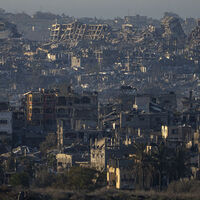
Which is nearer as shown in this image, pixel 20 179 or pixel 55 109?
pixel 20 179

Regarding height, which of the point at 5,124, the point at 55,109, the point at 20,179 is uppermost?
the point at 55,109

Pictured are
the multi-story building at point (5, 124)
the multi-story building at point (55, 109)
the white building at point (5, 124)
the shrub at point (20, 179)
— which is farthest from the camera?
the multi-story building at point (55, 109)

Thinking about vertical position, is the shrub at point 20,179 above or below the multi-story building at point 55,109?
below

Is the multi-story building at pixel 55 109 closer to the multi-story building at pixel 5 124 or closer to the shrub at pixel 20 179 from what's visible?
the multi-story building at pixel 5 124

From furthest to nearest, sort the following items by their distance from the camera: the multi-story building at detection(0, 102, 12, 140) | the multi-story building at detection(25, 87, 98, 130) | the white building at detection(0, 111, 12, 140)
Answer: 1. the multi-story building at detection(25, 87, 98, 130)
2. the white building at detection(0, 111, 12, 140)
3. the multi-story building at detection(0, 102, 12, 140)

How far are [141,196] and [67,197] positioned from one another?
259cm

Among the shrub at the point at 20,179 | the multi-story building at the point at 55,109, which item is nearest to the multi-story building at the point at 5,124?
the multi-story building at the point at 55,109

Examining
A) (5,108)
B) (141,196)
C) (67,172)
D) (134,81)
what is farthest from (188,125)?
(134,81)

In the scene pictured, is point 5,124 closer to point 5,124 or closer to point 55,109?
point 5,124

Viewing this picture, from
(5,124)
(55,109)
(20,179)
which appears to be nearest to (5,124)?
(5,124)

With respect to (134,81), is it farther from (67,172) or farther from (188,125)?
(67,172)

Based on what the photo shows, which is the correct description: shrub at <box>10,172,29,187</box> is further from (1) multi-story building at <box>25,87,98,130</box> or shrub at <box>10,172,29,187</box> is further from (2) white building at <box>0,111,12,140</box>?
(1) multi-story building at <box>25,87,98,130</box>

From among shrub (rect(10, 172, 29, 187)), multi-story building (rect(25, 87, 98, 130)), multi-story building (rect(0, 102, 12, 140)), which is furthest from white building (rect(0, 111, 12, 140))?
shrub (rect(10, 172, 29, 187))

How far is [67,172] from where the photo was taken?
197 feet
